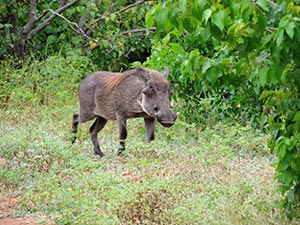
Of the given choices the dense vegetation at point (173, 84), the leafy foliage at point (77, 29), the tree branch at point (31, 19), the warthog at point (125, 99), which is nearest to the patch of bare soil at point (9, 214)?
the dense vegetation at point (173, 84)

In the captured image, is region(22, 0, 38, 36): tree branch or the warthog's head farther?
region(22, 0, 38, 36): tree branch

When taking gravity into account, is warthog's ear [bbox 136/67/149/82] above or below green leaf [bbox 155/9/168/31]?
below

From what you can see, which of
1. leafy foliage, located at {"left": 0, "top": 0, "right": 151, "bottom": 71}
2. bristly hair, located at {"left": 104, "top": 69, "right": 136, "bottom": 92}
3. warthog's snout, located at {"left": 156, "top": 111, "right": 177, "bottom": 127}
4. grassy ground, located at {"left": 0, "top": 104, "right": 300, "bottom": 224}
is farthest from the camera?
leafy foliage, located at {"left": 0, "top": 0, "right": 151, "bottom": 71}

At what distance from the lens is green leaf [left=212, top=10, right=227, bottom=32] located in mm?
4016

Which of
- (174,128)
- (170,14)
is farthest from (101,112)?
(170,14)

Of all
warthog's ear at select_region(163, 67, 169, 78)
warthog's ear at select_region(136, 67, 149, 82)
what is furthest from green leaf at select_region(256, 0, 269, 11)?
warthog's ear at select_region(163, 67, 169, 78)

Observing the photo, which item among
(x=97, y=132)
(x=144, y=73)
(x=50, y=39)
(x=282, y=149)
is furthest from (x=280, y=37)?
(x=50, y=39)

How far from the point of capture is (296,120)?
505 cm

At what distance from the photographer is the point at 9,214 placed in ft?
22.2

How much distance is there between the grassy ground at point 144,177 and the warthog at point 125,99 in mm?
280

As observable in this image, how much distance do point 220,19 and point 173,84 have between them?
7.02m

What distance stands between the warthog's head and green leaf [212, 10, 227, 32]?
17.6 feet

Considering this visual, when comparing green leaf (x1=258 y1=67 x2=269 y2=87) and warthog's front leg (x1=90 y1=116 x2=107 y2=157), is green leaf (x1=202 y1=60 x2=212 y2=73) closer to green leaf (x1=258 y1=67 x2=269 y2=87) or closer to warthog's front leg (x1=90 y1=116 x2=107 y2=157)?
green leaf (x1=258 y1=67 x2=269 y2=87)

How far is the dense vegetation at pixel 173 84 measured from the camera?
4297 mm
